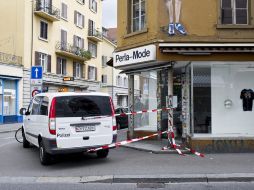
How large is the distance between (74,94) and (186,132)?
175 inches

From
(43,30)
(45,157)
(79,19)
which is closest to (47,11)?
(43,30)

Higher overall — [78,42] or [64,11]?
[64,11]

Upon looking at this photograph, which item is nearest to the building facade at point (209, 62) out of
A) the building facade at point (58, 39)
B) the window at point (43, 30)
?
the building facade at point (58, 39)

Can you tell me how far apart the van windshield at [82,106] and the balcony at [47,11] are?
85.8 feet

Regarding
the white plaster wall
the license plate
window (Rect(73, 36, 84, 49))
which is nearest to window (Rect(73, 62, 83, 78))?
window (Rect(73, 36, 84, 49))

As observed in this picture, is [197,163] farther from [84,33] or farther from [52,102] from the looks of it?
[84,33]

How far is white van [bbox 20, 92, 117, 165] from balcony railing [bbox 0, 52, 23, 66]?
69.7 feet

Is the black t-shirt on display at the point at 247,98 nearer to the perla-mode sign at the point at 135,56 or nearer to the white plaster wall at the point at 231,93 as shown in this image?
the white plaster wall at the point at 231,93

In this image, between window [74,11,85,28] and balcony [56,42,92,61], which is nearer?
balcony [56,42,92,61]

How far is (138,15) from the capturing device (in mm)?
14828

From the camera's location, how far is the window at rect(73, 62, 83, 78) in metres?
44.4

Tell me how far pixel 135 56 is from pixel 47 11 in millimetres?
24784

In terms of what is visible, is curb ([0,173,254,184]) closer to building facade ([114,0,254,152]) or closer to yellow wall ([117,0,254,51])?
building facade ([114,0,254,152])

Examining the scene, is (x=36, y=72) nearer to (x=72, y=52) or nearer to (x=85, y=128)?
(x=85, y=128)
